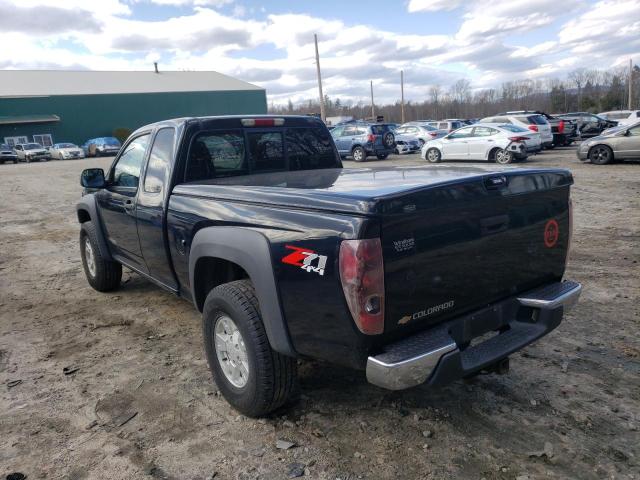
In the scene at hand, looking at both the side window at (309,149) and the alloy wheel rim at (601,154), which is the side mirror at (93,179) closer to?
the side window at (309,149)

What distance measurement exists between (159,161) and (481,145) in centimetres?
1570

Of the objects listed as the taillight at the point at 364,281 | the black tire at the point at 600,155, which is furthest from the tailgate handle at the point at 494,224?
the black tire at the point at 600,155

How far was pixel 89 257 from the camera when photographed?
6.01 metres

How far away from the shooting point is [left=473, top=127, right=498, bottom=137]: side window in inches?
700

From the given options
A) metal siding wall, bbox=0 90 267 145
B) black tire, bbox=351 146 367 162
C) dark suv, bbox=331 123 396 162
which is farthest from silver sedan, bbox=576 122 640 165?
metal siding wall, bbox=0 90 267 145

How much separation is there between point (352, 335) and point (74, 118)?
2235 inches

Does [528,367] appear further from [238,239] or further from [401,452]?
[238,239]

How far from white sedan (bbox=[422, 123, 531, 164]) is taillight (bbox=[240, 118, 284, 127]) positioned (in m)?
14.4

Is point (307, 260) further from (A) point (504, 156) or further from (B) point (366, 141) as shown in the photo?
(B) point (366, 141)

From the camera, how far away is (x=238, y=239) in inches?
117

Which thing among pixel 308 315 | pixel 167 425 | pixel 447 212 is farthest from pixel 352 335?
pixel 167 425

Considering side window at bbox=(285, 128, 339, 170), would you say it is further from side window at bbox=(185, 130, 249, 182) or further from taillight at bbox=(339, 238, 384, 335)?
taillight at bbox=(339, 238, 384, 335)

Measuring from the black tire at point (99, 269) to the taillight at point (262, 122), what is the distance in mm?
2302

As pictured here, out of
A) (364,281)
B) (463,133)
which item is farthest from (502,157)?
(364,281)
